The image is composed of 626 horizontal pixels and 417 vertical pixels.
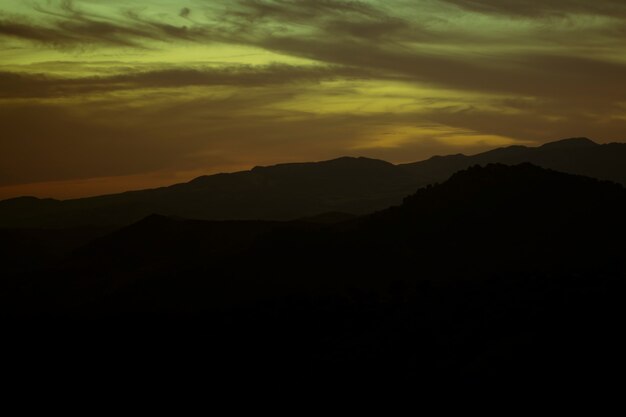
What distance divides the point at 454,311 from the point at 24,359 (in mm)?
24919

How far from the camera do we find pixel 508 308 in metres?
47.1

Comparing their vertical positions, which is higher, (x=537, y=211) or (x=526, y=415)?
(x=537, y=211)

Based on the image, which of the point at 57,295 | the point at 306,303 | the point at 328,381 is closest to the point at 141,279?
the point at 57,295

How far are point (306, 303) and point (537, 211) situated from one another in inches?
1290

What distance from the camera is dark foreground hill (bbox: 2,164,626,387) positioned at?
141 ft

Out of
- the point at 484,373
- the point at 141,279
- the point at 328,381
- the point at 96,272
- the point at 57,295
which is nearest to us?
the point at 484,373

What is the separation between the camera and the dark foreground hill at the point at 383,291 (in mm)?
43000

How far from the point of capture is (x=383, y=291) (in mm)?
68938

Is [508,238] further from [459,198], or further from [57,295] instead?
[57,295]

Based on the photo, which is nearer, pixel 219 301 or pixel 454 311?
pixel 454 311

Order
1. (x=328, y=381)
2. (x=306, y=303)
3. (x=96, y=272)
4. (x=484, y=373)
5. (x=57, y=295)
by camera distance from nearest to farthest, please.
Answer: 1. (x=484, y=373)
2. (x=328, y=381)
3. (x=306, y=303)
4. (x=57, y=295)
5. (x=96, y=272)

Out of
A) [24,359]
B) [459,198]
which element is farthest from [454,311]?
[459,198]

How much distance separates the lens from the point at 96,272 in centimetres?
9800

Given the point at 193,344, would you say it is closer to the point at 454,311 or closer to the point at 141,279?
the point at 454,311
